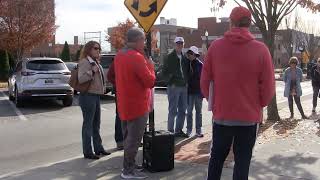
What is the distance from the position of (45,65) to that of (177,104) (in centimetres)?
767

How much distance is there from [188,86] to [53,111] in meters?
6.44

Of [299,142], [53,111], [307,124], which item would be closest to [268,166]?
[299,142]

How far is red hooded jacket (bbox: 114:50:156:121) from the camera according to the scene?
604 centimetres

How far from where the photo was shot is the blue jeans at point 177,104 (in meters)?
9.58

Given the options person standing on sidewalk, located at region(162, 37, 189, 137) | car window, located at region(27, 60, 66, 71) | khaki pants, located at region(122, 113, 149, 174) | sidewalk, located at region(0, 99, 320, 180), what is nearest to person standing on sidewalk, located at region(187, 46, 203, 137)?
person standing on sidewalk, located at region(162, 37, 189, 137)

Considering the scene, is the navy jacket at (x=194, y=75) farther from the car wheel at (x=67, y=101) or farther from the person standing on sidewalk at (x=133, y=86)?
the car wheel at (x=67, y=101)

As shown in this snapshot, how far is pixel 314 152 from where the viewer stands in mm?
8172

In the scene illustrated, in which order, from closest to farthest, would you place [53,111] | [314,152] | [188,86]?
[314,152] < [188,86] < [53,111]

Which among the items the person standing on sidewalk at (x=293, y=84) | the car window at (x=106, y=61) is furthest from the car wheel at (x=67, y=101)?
the person standing on sidewalk at (x=293, y=84)

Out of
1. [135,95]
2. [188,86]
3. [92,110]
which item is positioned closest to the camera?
[135,95]

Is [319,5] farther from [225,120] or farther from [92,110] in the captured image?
[225,120]

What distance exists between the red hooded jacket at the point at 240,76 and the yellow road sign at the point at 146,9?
3.24m

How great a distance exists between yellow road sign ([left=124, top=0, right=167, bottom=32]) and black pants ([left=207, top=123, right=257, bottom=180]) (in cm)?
338

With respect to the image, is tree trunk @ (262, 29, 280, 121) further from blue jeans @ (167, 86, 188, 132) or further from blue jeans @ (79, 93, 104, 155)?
blue jeans @ (79, 93, 104, 155)
